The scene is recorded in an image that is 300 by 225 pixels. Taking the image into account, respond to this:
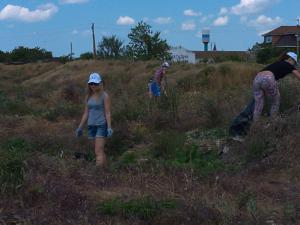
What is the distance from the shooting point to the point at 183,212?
502cm

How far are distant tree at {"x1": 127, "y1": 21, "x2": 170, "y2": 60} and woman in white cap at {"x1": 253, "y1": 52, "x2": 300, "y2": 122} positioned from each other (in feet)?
137

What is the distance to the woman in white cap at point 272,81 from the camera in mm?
9398

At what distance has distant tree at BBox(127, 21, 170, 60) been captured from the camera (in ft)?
168

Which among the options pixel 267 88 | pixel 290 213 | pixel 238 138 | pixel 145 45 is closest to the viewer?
pixel 290 213

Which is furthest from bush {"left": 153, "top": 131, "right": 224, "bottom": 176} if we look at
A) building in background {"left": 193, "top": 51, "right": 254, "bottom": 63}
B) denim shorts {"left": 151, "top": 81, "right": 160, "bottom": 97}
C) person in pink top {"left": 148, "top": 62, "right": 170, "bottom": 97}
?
building in background {"left": 193, "top": 51, "right": 254, "bottom": 63}

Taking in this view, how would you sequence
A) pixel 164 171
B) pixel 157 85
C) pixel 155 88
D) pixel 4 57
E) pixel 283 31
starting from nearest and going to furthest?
pixel 164 171 → pixel 155 88 → pixel 157 85 → pixel 4 57 → pixel 283 31

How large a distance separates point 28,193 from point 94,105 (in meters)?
3.25

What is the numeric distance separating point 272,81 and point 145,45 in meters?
43.7

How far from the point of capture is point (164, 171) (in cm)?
671

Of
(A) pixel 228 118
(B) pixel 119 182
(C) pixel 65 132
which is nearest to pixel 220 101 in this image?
(A) pixel 228 118

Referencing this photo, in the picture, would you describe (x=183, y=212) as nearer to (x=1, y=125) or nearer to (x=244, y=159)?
(x=244, y=159)

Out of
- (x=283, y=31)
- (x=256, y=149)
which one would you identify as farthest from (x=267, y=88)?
(x=283, y=31)

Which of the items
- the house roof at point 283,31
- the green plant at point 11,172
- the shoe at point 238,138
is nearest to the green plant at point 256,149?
the shoe at point 238,138

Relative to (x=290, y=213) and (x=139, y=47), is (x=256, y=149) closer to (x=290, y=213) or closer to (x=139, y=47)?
(x=290, y=213)
